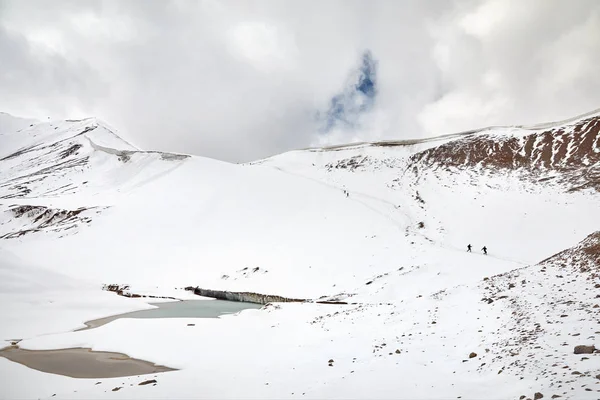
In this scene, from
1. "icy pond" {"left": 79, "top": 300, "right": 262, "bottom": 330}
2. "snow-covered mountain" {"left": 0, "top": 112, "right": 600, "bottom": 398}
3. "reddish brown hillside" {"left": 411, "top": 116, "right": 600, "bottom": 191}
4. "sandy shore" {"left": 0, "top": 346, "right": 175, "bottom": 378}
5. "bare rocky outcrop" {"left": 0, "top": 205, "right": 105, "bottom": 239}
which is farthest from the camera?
"bare rocky outcrop" {"left": 0, "top": 205, "right": 105, "bottom": 239}

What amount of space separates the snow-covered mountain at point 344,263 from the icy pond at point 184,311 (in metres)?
1.98

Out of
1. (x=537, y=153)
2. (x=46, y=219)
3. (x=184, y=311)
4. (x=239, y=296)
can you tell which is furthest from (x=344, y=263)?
(x=46, y=219)

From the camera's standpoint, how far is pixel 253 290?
38.6m

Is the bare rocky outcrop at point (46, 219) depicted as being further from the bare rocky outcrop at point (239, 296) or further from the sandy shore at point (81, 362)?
the sandy shore at point (81, 362)

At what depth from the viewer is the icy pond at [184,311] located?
87.4 ft

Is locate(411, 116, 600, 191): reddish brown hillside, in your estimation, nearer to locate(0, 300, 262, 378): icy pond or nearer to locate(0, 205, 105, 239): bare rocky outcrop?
locate(0, 300, 262, 378): icy pond

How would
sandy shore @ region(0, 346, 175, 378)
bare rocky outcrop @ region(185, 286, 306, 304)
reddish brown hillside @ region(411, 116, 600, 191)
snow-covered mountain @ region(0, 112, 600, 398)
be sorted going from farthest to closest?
reddish brown hillside @ region(411, 116, 600, 191) < bare rocky outcrop @ region(185, 286, 306, 304) < sandy shore @ region(0, 346, 175, 378) < snow-covered mountain @ region(0, 112, 600, 398)

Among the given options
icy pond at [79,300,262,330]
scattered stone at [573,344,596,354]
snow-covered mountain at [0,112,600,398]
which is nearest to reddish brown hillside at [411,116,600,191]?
snow-covered mountain at [0,112,600,398]

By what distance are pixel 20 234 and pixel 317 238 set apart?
222 ft

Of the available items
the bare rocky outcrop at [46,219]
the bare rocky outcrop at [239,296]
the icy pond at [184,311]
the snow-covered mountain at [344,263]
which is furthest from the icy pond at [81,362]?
the bare rocky outcrop at [46,219]

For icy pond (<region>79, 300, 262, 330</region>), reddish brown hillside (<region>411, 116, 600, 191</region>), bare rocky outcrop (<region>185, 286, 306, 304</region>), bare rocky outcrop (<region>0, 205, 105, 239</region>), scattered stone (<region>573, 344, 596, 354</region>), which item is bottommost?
icy pond (<region>79, 300, 262, 330</region>)

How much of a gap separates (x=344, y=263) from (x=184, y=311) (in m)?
17.9

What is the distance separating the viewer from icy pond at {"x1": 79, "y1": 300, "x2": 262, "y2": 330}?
87.4ft

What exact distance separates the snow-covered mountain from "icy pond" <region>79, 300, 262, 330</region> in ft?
6.48
